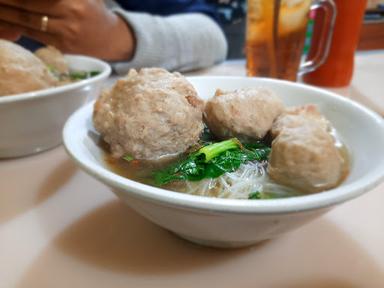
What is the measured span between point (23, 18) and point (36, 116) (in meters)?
0.62

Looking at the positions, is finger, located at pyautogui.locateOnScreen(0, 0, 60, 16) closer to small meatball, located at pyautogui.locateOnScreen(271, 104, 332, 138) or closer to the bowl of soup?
the bowl of soup

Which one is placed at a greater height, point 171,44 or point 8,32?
point 8,32

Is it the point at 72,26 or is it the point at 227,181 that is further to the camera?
the point at 72,26

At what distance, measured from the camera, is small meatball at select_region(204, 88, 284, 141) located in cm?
66

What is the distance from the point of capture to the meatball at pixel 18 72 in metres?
0.82

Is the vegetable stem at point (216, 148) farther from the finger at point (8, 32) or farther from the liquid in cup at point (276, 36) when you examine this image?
the finger at point (8, 32)

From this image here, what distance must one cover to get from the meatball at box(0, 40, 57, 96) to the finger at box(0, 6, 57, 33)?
0.48 m

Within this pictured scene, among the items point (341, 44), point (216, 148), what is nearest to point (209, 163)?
point (216, 148)

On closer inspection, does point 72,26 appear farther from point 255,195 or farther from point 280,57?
point 255,195

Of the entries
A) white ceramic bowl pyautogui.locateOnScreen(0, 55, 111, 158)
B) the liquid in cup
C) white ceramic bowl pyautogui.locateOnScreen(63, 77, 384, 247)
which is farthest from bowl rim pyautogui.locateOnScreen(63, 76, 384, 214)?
the liquid in cup

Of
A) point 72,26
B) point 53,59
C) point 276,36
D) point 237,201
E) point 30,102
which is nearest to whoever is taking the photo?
point 237,201

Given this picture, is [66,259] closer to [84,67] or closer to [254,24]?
[84,67]

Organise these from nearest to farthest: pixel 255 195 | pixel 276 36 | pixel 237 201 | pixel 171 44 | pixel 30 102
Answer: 1. pixel 237 201
2. pixel 255 195
3. pixel 30 102
4. pixel 276 36
5. pixel 171 44

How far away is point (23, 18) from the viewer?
1.29m
